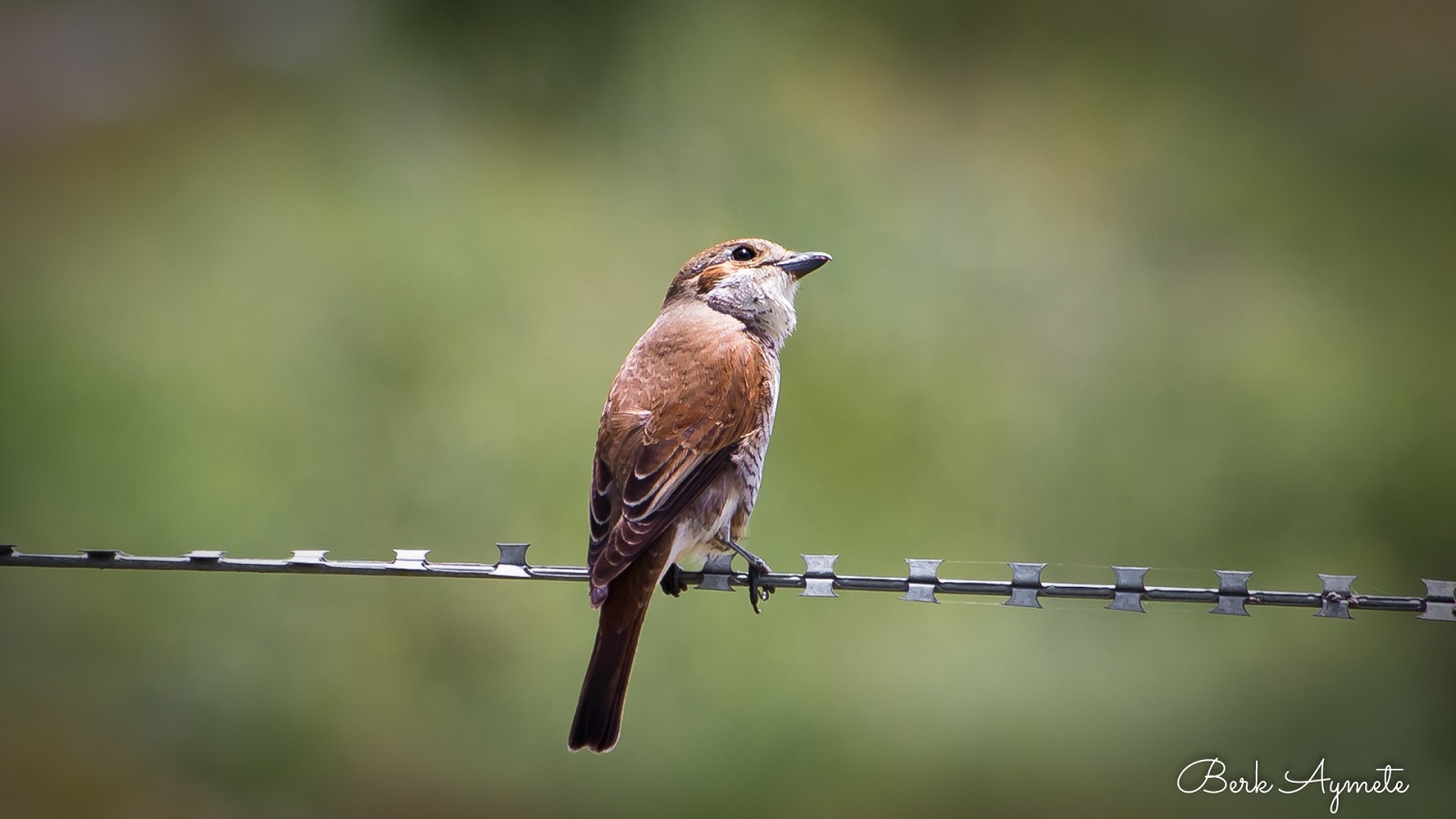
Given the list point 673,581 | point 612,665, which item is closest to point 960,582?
point 612,665

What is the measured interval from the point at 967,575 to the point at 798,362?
134 centimetres

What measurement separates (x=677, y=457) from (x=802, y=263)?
93cm

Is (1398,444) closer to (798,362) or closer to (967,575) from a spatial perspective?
(967,575)

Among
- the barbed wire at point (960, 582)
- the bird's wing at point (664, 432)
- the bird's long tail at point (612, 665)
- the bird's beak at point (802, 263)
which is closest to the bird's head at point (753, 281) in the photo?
the bird's beak at point (802, 263)

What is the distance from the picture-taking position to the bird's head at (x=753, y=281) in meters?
3.54

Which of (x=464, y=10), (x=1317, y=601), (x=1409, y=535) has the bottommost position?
(x=1317, y=601)

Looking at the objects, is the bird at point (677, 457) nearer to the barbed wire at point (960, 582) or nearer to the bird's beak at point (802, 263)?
the bird's beak at point (802, 263)

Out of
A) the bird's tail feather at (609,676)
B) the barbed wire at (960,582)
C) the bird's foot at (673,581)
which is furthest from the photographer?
the bird's foot at (673,581)

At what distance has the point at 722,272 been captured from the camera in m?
3.62

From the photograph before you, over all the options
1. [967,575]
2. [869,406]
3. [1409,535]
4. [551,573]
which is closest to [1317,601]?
[551,573]

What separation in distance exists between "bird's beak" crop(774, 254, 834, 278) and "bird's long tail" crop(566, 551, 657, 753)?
1184mm

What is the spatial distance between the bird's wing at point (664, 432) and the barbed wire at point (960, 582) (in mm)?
487

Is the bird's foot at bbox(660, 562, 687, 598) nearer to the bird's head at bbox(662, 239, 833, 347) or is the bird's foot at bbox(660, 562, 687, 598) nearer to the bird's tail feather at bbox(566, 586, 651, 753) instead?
the bird's tail feather at bbox(566, 586, 651, 753)

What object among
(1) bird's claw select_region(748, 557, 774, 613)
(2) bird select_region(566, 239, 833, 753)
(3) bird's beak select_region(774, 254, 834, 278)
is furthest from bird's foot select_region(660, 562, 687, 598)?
(3) bird's beak select_region(774, 254, 834, 278)
